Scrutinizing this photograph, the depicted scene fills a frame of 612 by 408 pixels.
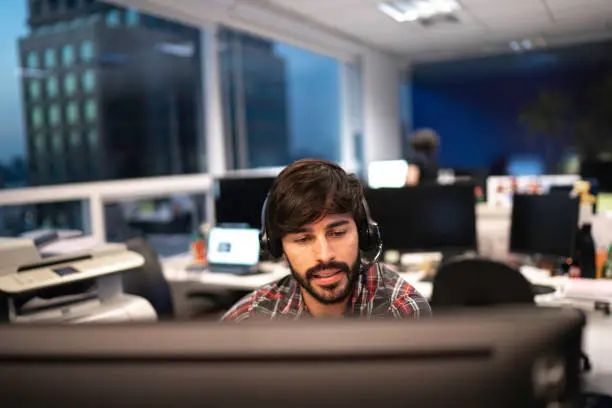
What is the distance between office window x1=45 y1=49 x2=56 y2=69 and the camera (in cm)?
333

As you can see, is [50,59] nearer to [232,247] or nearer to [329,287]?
[232,247]

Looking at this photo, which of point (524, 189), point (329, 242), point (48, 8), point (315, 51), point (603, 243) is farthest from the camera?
point (315, 51)

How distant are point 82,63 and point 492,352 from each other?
3.92 metres

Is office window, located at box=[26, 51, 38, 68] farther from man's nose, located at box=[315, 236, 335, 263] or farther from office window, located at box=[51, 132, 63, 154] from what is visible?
man's nose, located at box=[315, 236, 335, 263]

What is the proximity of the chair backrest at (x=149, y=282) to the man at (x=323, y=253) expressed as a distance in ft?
5.06

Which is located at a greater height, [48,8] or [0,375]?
[48,8]

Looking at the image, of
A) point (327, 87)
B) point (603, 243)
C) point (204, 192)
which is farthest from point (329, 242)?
point (327, 87)

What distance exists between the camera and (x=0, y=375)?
1.30 feet

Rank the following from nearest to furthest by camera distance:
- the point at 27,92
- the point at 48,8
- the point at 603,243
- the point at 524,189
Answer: the point at 603,243
the point at 27,92
the point at 48,8
the point at 524,189

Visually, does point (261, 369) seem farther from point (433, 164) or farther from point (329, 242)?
point (433, 164)

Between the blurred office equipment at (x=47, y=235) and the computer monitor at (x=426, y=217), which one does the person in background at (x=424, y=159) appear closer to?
the computer monitor at (x=426, y=217)

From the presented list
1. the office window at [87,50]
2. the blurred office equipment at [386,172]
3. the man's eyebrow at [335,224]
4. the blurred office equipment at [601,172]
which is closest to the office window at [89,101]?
the office window at [87,50]

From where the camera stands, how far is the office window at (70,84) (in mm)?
3518

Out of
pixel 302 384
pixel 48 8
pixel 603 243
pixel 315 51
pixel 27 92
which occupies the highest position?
pixel 315 51
